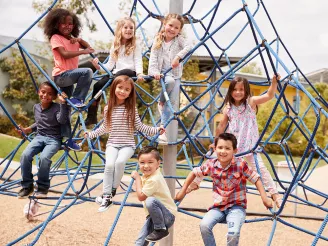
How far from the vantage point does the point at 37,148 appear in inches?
148

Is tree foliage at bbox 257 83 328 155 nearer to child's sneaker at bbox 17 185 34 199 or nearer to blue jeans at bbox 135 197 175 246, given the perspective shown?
child's sneaker at bbox 17 185 34 199

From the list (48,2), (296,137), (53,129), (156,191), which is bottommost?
(296,137)

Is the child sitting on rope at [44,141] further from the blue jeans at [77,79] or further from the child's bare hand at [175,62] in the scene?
the child's bare hand at [175,62]

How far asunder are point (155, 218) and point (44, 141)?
1166 mm

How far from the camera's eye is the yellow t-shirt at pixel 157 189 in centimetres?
305

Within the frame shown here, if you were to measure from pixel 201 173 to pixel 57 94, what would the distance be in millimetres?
1385

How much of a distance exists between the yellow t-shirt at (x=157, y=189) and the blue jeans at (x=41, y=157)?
0.89 m

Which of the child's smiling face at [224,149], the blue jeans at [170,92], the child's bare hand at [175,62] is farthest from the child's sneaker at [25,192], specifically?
the child's smiling face at [224,149]

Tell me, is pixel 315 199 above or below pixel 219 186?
below

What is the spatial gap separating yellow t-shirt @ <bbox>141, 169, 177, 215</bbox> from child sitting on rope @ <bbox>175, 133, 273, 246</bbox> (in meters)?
0.08

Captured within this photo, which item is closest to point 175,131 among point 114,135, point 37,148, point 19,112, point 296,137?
point 114,135

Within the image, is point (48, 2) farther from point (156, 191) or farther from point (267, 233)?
point (156, 191)

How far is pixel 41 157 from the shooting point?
3.67 m

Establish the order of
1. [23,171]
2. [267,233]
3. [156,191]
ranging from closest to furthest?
[156,191] → [23,171] → [267,233]
